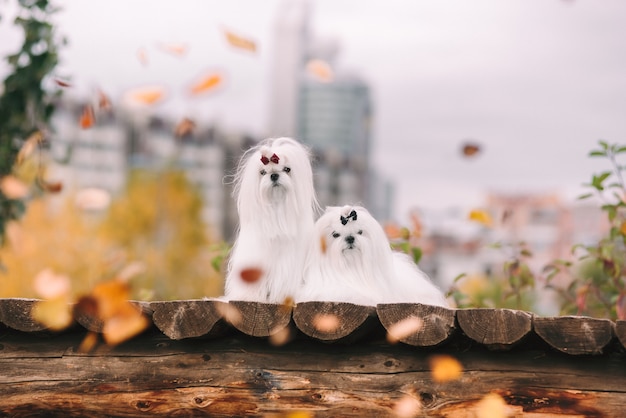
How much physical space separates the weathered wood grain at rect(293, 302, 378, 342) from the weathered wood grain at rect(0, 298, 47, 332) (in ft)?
2.80

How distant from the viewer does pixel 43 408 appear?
2992 millimetres

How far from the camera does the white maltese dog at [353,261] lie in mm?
3209

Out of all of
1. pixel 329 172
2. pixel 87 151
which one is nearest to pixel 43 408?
pixel 87 151

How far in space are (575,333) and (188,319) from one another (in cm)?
113

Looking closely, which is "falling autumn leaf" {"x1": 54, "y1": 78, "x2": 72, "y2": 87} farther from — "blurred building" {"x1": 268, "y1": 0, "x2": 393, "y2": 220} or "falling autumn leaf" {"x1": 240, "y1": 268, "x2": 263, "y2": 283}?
"blurred building" {"x1": 268, "y1": 0, "x2": 393, "y2": 220}

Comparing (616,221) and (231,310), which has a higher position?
(616,221)

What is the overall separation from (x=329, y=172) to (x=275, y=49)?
36038mm

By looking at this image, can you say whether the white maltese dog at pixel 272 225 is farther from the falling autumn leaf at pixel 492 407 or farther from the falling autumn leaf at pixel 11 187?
the falling autumn leaf at pixel 11 187

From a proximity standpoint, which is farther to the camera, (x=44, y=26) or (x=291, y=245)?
(x=44, y=26)

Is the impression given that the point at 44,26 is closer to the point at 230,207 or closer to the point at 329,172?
the point at 230,207

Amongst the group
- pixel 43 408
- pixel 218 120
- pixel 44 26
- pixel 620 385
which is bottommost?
pixel 43 408

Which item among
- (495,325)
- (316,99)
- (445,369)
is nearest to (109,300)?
(445,369)

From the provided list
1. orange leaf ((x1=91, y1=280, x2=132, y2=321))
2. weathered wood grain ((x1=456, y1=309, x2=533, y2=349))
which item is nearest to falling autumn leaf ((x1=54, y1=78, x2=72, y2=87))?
orange leaf ((x1=91, y1=280, x2=132, y2=321))

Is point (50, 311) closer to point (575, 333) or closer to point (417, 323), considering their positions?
point (417, 323)
